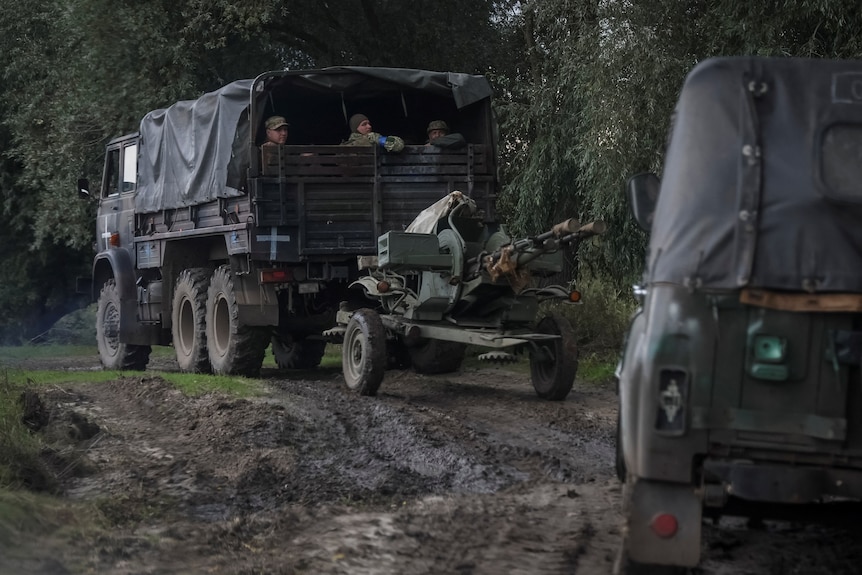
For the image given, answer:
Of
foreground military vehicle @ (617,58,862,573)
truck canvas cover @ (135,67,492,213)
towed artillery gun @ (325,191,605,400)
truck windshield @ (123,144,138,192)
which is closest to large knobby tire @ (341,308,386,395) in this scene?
towed artillery gun @ (325,191,605,400)

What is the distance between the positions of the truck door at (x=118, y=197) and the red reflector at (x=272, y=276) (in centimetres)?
396

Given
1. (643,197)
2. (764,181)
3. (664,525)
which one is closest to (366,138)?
(643,197)

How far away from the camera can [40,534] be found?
635 centimetres

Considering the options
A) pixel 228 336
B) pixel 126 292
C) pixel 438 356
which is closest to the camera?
pixel 438 356

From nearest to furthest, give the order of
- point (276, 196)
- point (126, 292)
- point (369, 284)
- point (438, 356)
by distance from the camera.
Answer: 1. point (369, 284)
2. point (276, 196)
3. point (438, 356)
4. point (126, 292)

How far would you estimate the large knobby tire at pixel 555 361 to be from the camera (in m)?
11.7

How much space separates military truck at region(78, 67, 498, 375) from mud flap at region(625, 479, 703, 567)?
8.92 metres

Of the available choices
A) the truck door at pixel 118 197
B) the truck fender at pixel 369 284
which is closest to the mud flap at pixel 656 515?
the truck fender at pixel 369 284

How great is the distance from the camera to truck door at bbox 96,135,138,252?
56.2 ft

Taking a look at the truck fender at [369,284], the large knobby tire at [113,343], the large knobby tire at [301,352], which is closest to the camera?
the truck fender at [369,284]

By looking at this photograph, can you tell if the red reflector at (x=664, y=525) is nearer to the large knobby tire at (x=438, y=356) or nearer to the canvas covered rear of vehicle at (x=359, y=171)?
the canvas covered rear of vehicle at (x=359, y=171)

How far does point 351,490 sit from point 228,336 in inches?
288

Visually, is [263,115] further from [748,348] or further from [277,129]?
[748,348]

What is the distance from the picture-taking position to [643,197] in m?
5.99
